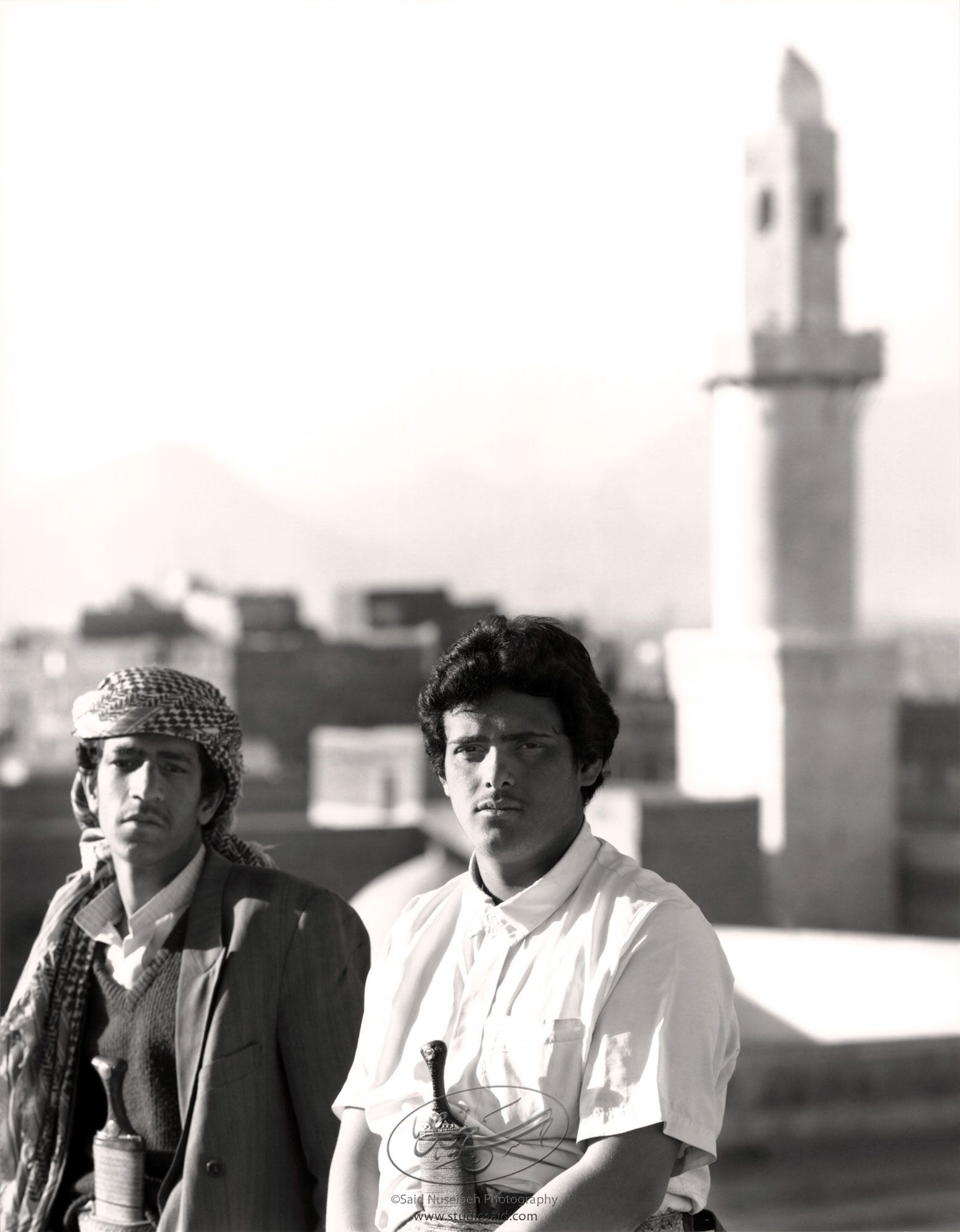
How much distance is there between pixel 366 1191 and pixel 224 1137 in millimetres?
364

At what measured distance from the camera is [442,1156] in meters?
1.50

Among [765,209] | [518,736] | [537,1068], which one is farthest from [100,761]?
[765,209]

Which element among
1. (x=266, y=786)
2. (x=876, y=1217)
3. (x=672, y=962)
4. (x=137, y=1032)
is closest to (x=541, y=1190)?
(x=672, y=962)

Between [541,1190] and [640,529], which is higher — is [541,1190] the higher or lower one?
the lower one

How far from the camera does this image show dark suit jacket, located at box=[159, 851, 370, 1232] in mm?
1887

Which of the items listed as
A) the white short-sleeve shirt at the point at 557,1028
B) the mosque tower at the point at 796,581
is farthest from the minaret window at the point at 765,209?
the white short-sleeve shirt at the point at 557,1028

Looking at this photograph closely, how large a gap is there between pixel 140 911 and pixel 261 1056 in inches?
10.0

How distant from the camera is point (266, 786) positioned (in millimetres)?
15984

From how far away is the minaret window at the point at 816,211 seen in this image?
18500 mm

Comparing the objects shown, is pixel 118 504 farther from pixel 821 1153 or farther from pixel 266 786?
pixel 821 1153

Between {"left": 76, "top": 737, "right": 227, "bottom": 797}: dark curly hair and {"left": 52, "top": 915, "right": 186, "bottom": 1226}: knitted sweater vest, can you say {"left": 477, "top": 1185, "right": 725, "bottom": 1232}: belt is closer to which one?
{"left": 52, "top": 915, "right": 186, "bottom": 1226}: knitted sweater vest

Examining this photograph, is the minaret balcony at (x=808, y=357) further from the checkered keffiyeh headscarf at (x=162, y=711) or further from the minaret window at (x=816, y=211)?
the checkered keffiyeh headscarf at (x=162, y=711)

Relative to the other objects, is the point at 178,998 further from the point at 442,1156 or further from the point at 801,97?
the point at 801,97

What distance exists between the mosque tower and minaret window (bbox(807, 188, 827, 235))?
0.9 inches
